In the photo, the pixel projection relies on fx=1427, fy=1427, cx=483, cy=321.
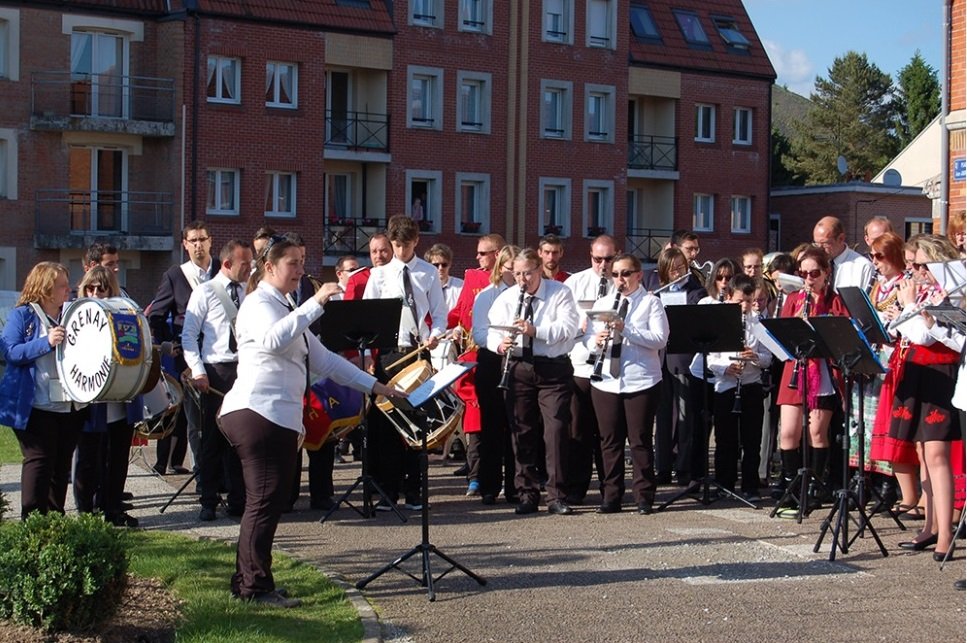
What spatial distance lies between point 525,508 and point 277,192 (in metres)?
29.6

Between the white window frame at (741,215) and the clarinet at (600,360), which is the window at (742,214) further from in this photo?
the clarinet at (600,360)

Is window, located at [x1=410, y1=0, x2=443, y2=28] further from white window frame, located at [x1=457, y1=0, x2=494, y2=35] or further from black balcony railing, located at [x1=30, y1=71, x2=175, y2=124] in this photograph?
black balcony railing, located at [x1=30, y1=71, x2=175, y2=124]

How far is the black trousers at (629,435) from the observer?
12.0m

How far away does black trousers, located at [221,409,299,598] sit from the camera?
830cm

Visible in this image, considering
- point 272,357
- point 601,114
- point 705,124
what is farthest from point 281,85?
point 272,357

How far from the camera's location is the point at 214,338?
37.3 ft

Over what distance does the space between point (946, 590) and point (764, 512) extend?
120 inches

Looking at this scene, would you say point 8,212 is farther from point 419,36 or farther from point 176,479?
point 176,479

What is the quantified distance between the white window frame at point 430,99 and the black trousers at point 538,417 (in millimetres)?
31087

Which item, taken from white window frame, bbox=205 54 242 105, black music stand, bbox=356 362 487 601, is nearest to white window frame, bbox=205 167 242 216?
white window frame, bbox=205 54 242 105

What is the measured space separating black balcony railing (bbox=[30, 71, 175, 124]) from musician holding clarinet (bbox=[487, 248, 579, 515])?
27825 millimetres

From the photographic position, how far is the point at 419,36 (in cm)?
4234

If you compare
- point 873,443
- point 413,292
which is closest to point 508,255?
point 413,292

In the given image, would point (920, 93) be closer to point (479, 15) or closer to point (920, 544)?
point (479, 15)
